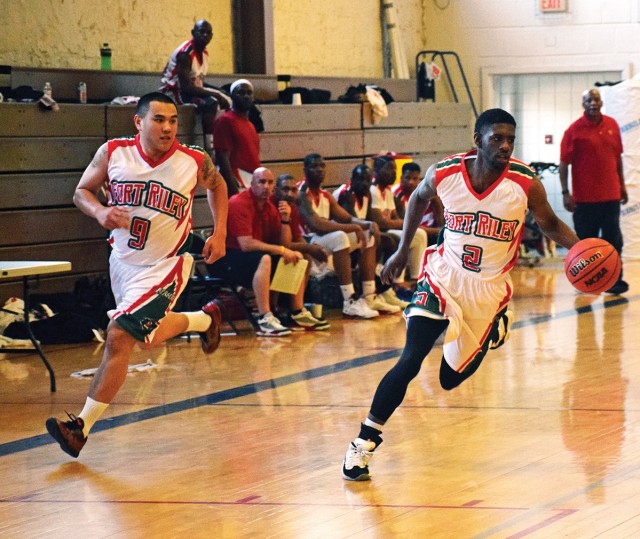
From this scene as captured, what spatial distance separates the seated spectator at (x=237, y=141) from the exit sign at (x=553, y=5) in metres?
6.77

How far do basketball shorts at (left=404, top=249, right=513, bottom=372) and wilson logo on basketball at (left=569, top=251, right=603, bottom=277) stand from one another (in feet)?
0.96

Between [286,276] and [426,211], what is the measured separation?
2257 mm

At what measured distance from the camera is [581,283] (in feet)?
Result: 16.8

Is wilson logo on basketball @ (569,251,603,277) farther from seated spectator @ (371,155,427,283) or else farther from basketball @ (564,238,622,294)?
seated spectator @ (371,155,427,283)

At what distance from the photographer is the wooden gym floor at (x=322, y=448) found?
4297mm

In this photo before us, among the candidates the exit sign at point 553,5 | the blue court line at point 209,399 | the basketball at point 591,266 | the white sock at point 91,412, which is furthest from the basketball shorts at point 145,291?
the exit sign at point 553,5

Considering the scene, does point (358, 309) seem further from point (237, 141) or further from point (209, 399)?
point (209, 399)

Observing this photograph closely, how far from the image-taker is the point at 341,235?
1006 cm

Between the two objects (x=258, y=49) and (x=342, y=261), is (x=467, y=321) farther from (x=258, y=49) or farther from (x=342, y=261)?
(x=258, y=49)

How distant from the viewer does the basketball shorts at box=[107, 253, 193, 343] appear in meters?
5.39

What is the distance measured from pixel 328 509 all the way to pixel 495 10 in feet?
41.7

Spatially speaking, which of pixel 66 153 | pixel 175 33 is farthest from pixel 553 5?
pixel 66 153

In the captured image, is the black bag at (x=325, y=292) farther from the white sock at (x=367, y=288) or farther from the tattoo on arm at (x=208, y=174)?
the tattoo on arm at (x=208, y=174)

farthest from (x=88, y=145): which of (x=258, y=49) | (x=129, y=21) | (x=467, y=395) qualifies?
(x=467, y=395)
